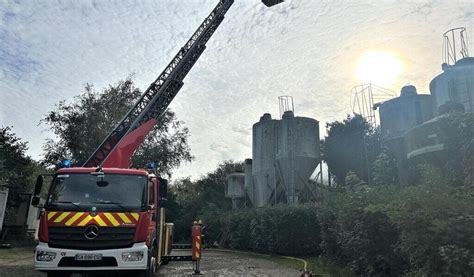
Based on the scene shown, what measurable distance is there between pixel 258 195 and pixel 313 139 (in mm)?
7634

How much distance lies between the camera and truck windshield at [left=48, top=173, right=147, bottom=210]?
8.25 meters

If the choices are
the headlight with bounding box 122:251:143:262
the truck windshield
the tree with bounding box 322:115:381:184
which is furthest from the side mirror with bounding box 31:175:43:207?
the tree with bounding box 322:115:381:184

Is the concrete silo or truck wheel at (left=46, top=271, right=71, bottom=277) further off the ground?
the concrete silo

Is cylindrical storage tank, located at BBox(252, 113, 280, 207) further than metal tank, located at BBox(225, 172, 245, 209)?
No

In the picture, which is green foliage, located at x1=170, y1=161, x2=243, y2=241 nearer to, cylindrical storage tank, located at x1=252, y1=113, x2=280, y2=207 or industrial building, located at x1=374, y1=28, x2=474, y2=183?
cylindrical storage tank, located at x1=252, y1=113, x2=280, y2=207

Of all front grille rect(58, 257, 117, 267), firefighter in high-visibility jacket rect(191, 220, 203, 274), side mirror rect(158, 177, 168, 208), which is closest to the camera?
front grille rect(58, 257, 117, 267)

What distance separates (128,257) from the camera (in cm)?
792

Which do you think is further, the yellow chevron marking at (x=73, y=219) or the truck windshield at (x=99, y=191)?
the truck windshield at (x=99, y=191)

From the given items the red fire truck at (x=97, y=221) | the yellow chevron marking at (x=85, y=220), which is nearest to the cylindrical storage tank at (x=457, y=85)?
the red fire truck at (x=97, y=221)

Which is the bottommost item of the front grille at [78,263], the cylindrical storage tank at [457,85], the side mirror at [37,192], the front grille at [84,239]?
the front grille at [78,263]

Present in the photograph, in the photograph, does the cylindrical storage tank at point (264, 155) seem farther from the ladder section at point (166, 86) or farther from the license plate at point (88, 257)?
the license plate at point (88, 257)

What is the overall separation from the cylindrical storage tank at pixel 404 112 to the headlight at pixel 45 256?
1008 inches

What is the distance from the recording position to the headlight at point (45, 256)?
25.5 feet

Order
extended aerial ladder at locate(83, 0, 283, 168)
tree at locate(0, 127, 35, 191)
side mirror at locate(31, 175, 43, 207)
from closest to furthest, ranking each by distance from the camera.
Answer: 1. side mirror at locate(31, 175, 43, 207)
2. extended aerial ladder at locate(83, 0, 283, 168)
3. tree at locate(0, 127, 35, 191)
